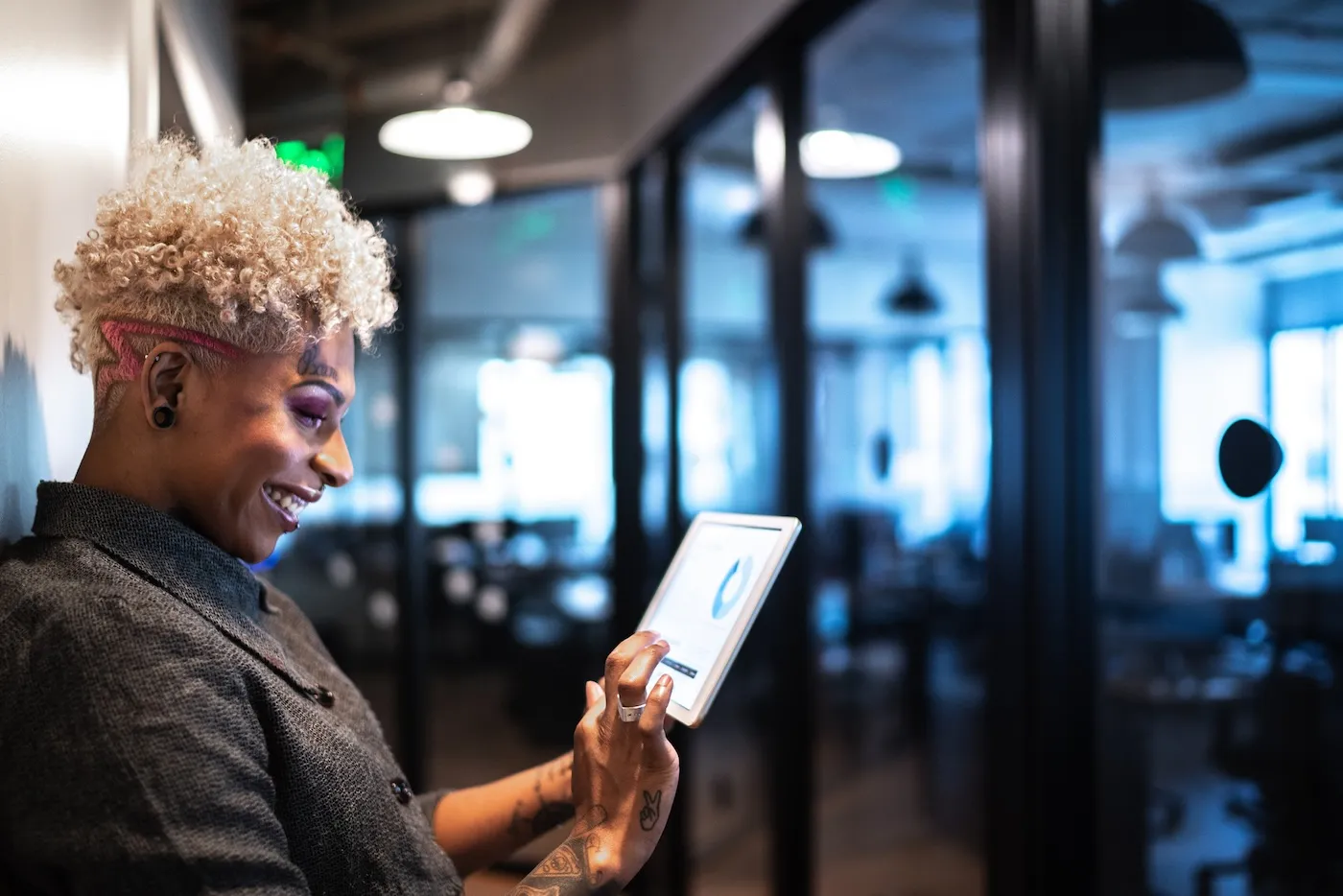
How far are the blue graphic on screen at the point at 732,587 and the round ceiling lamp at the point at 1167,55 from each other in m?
1.05

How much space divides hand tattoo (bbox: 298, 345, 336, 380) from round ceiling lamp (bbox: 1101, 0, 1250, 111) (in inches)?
51.7

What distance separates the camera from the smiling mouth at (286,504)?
1220mm

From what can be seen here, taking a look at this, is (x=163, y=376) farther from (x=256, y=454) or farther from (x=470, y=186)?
(x=470, y=186)

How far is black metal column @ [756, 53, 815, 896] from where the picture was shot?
280 centimetres

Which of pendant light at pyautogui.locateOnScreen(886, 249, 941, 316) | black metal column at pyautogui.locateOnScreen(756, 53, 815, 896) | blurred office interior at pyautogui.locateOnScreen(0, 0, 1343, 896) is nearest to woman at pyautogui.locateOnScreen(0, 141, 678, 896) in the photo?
blurred office interior at pyautogui.locateOnScreen(0, 0, 1343, 896)

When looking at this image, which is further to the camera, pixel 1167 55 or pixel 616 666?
pixel 1167 55

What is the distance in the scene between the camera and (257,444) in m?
1.17

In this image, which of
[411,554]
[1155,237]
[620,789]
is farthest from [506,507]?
[620,789]

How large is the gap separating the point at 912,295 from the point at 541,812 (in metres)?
3.34

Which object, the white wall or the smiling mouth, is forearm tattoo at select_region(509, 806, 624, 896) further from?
the white wall

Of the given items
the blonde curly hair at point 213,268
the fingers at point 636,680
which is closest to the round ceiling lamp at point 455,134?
the blonde curly hair at point 213,268

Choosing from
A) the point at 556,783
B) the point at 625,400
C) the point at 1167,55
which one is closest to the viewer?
the point at 556,783

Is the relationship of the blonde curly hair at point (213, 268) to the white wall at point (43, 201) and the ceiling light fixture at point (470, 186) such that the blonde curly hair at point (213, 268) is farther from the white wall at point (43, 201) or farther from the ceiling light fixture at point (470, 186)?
the ceiling light fixture at point (470, 186)

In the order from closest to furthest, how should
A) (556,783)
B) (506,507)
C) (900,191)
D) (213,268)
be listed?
(213,268) < (556,783) < (900,191) < (506,507)
